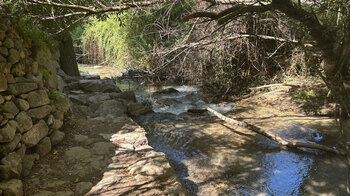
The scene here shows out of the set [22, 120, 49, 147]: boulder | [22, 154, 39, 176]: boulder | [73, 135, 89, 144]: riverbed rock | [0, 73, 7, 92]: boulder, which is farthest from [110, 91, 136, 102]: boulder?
[0, 73, 7, 92]: boulder

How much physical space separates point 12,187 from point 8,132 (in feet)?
2.16

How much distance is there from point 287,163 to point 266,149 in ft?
1.70

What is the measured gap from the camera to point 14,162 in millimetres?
2631

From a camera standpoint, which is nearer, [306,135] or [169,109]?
[306,135]

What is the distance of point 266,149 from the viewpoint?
14.2 ft

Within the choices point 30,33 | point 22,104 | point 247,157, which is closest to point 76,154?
point 22,104

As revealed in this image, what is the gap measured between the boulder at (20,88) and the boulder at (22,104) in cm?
10

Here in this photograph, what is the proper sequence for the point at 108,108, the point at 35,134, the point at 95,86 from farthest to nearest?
the point at 95,86
the point at 108,108
the point at 35,134

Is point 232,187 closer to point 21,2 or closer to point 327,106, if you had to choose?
point 21,2

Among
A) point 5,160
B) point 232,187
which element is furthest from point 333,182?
point 5,160

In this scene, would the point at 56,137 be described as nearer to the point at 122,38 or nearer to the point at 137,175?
the point at 137,175

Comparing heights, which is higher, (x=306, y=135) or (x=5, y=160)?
(x=5, y=160)

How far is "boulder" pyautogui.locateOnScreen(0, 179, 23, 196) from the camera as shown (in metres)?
2.31

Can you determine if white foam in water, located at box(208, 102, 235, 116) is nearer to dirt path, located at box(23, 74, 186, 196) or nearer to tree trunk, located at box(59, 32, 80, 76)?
dirt path, located at box(23, 74, 186, 196)
